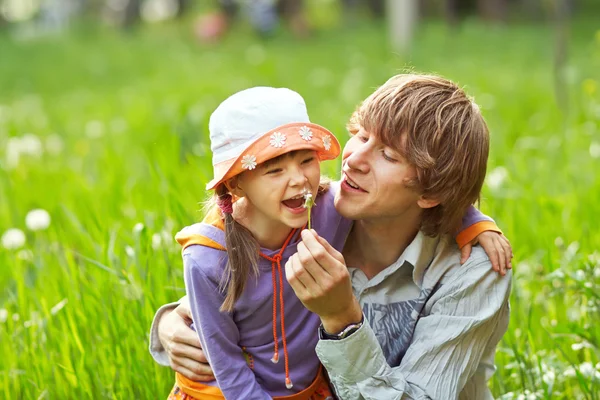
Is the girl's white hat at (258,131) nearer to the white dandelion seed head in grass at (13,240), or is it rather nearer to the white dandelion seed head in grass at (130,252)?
the white dandelion seed head in grass at (130,252)

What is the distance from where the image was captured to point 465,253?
6.57 feet

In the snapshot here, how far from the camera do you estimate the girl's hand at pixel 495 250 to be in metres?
1.97

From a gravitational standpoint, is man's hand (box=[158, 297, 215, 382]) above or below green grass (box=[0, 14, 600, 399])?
above

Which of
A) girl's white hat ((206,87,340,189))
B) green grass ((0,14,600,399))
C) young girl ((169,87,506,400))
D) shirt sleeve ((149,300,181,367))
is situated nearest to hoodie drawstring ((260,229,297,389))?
young girl ((169,87,506,400))

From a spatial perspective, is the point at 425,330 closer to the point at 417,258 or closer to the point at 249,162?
the point at 417,258

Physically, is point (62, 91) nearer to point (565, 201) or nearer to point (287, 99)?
point (565, 201)

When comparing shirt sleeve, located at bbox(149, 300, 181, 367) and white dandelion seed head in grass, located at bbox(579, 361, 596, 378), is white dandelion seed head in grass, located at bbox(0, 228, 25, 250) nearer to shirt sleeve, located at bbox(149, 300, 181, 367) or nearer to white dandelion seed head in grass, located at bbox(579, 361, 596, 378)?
shirt sleeve, located at bbox(149, 300, 181, 367)

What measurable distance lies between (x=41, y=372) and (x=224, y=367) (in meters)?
0.72

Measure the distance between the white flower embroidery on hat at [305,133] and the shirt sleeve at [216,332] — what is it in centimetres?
33

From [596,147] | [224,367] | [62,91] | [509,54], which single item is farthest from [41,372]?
[509,54]

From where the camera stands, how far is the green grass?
93.2 inches

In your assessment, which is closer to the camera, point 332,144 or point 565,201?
point 332,144

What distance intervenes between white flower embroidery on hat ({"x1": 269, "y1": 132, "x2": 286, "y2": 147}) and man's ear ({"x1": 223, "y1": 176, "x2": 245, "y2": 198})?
14 centimetres

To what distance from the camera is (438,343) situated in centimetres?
190
